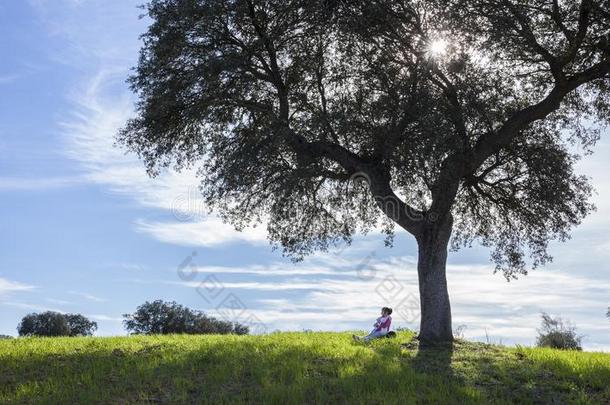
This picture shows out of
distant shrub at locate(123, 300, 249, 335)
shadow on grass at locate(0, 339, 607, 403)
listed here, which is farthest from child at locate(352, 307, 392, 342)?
distant shrub at locate(123, 300, 249, 335)

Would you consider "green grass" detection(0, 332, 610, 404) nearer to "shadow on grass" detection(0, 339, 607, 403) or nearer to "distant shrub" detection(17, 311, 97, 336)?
"shadow on grass" detection(0, 339, 607, 403)

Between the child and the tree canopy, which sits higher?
the tree canopy

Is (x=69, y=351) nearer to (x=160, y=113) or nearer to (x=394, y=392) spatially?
(x=160, y=113)

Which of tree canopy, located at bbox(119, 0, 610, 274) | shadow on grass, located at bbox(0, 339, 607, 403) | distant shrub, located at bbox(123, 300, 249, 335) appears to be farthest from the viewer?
distant shrub, located at bbox(123, 300, 249, 335)

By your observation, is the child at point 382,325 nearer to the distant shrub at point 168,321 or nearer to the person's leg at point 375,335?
the person's leg at point 375,335

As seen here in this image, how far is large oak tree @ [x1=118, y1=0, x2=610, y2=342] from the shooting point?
65.1 feet

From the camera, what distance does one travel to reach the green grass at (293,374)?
13.6 m

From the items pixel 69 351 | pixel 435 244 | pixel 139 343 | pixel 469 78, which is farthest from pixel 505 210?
pixel 69 351

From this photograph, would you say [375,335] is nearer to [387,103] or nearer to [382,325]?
[382,325]

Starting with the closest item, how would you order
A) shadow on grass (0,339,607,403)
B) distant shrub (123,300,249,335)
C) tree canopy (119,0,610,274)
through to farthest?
1. shadow on grass (0,339,607,403)
2. tree canopy (119,0,610,274)
3. distant shrub (123,300,249,335)

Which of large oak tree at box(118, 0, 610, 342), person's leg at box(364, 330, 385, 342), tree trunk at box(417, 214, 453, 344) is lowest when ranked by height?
person's leg at box(364, 330, 385, 342)

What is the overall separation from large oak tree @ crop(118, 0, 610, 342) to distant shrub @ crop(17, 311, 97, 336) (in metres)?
57.3

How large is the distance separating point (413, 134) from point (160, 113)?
32.7ft

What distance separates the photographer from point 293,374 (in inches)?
585
